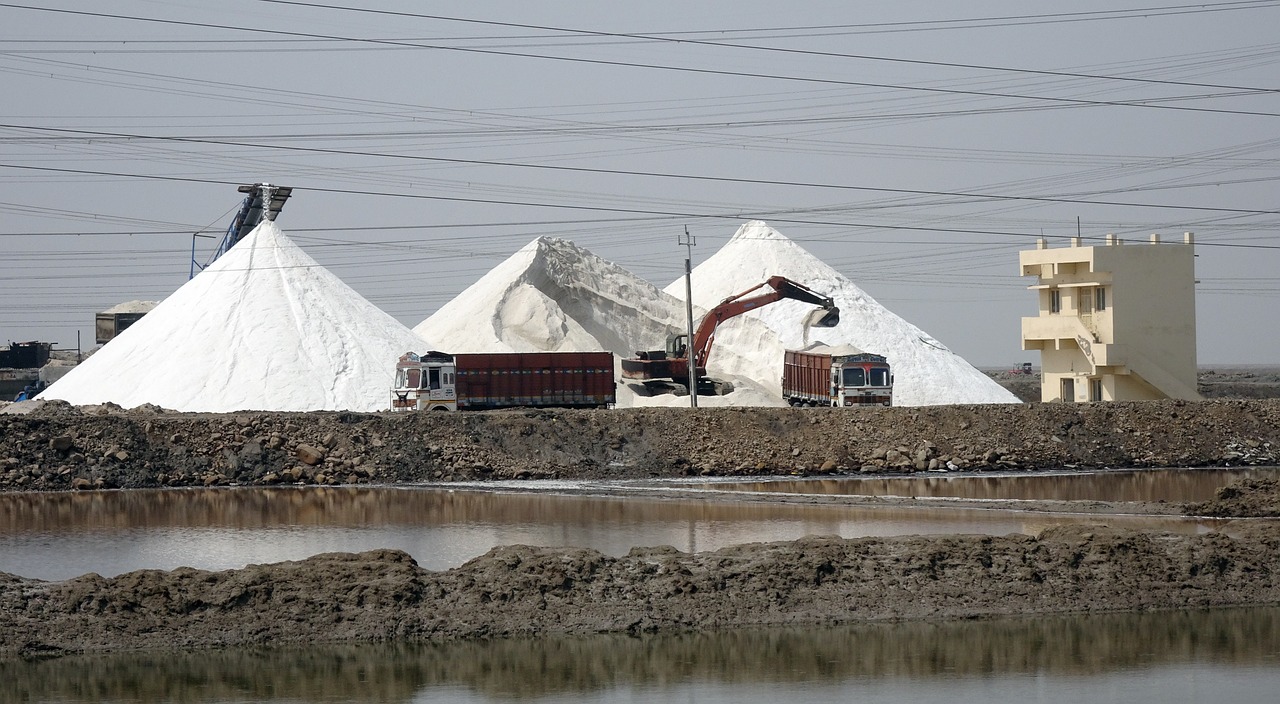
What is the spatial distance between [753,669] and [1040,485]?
23290 mm

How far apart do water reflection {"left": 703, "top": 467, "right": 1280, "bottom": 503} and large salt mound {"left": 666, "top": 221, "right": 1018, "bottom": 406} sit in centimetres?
2423

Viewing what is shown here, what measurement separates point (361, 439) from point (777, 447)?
13085 millimetres

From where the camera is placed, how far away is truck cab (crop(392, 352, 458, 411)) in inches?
1913

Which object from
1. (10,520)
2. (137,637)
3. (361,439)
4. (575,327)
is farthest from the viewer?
(575,327)

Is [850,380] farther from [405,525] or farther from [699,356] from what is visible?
[405,525]

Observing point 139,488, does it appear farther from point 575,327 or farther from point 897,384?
point 897,384

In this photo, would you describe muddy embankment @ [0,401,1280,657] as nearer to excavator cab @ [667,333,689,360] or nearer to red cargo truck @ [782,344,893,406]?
red cargo truck @ [782,344,893,406]

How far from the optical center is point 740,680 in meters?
16.6

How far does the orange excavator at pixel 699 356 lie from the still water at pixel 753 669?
39.6 metres

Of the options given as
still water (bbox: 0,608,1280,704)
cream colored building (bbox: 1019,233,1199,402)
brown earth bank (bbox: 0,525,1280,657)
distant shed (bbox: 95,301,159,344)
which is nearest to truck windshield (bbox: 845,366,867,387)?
cream colored building (bbox: 1019,233,1199,402)

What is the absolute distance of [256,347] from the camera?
55719 millimetres

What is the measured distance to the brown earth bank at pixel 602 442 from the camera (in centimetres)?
4041

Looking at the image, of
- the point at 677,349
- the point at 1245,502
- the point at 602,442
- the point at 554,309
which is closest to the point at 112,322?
the point at 554,309

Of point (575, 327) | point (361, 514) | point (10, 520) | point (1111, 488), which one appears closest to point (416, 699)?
point (361, 514)
